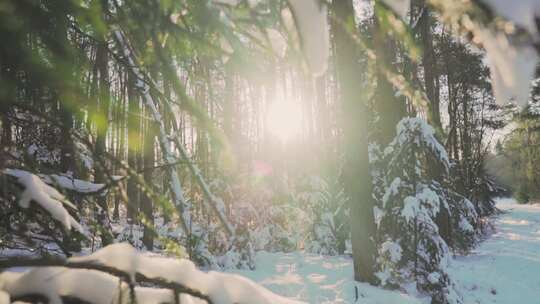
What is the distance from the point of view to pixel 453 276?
8.49 metres

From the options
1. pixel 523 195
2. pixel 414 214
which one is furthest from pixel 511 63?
pixel 523 195

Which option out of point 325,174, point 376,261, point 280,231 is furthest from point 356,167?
point 325,174

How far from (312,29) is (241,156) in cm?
394

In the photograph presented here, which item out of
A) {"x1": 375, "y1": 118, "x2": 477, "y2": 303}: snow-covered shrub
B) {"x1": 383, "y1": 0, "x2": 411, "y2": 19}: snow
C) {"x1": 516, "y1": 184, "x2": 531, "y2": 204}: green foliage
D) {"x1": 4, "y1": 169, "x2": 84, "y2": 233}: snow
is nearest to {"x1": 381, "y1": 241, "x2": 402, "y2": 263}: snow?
{"x1": 375, "y1": 118, "x2": 477, "y2": 303}: snow-covered shrub

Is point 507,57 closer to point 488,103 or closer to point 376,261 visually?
point 376,261

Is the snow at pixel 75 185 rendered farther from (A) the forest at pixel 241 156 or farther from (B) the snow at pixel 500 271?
(B) the snow at pixel 500 271

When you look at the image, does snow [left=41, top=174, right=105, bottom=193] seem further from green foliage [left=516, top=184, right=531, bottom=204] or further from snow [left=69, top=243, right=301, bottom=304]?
green foliage [left=516, top=184, right=531, bottom=204]

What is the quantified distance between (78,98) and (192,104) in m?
0.37

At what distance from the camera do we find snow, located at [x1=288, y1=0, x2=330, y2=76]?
89 cm

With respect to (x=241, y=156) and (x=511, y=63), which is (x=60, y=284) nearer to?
(x=511, y=63)

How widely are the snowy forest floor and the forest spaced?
5cm

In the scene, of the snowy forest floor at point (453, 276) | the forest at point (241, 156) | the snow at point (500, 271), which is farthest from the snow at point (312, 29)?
the snow at point (500, 271)

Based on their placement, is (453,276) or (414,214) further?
(453,276)

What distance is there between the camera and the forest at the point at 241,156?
88 cm
